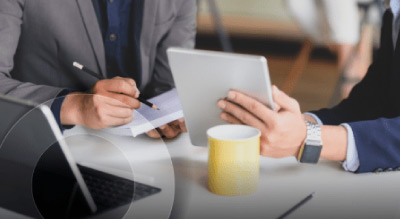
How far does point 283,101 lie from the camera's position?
40.6 inches

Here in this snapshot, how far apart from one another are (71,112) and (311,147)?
21.4 inches

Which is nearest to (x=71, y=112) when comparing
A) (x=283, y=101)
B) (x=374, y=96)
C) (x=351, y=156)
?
(x=283, y=101)

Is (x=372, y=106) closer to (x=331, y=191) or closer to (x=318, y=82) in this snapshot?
(x=331, y=191)

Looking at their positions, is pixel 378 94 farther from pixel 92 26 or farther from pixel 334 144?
pixel 92 26

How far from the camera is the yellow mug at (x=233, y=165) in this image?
931 millimetres

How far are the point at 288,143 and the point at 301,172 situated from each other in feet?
0.23

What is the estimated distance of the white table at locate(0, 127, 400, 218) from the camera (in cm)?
89

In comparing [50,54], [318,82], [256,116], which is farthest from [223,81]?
[318,82]

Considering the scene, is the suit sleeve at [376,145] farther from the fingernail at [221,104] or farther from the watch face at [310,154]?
the fingernail at [221,104]

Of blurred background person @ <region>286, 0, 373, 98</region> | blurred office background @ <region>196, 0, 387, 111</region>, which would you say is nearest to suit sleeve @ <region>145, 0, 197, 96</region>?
blurred background person @ <region>286, 0, 373, 98</region>

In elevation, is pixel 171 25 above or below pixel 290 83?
above

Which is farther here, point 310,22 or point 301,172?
point 310,22

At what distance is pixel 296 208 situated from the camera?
0.90 m

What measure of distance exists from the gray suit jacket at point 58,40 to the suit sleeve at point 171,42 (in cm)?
3
